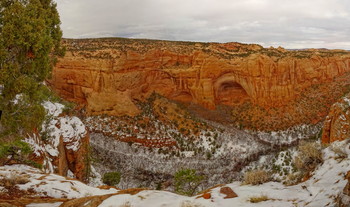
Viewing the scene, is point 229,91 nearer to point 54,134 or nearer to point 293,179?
point 54,134

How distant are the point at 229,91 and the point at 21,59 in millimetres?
30302

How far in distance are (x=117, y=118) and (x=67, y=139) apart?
15.4 meters

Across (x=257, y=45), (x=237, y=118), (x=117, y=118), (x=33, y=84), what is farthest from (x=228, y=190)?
(x=257, y=45)

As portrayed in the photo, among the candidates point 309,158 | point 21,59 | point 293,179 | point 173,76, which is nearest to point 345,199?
point 293,179

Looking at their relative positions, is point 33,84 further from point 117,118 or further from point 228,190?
point 117,118

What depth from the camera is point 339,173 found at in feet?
15.4

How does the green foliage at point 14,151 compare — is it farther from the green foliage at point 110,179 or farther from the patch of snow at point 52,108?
the green foliage at point 110,179

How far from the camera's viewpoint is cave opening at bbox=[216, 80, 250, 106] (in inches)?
1382

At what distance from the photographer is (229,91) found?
117ft

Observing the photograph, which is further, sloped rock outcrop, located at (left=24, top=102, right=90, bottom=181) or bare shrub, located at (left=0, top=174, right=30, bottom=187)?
sloped rock outcrop, located at (left=24, top=102, right=90, bottom=181)

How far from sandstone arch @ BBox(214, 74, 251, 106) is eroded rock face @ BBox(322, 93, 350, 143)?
1499 centimetres

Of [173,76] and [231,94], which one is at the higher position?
[173,76]

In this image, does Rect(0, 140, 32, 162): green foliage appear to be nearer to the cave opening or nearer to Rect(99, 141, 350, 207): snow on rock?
Rect(99, 141, 350, 207): snow on rock

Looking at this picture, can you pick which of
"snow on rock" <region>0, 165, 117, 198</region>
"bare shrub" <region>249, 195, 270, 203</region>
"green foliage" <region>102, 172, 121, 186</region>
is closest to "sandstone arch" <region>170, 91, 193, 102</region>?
"green foliage" <region>102, 172, 121, 186</region>
